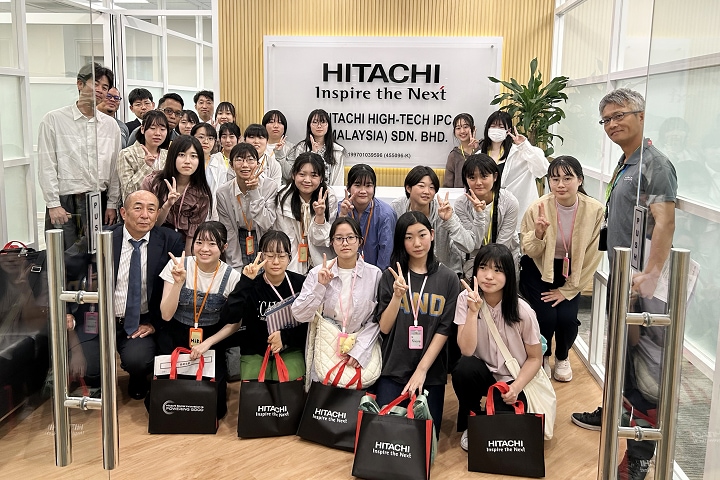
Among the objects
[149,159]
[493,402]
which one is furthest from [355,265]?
[149,159]

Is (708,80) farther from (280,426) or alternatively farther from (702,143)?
(280,426)

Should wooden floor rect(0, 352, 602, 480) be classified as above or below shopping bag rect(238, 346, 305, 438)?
below

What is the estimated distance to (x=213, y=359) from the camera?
3.67 m

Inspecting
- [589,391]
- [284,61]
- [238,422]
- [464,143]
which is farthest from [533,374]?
[284,61]

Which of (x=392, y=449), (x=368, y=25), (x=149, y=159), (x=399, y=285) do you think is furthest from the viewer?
(x=368, y=25)

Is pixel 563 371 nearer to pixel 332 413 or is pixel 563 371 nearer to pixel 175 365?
pixel 332 413

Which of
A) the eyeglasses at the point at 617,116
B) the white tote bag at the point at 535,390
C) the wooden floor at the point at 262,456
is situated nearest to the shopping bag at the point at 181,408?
the wooden floor at the point at 262,456

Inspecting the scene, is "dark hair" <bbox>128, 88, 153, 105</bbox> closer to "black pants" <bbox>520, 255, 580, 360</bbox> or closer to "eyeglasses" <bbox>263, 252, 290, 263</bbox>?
"eyeglasses" <bbox>263, 252, 290, 263</bbox>

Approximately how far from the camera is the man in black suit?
379 centimetres

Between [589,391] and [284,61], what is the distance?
452cm

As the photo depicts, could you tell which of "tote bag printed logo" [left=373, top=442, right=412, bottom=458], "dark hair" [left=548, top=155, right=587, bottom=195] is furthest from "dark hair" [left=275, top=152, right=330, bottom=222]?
"tote bag printed logo" [left=373, top=442, right=412, bottom=458]

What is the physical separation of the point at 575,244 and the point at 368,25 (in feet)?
12.3

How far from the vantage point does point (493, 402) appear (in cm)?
335

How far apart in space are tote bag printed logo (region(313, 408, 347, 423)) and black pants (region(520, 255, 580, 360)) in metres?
1.50
